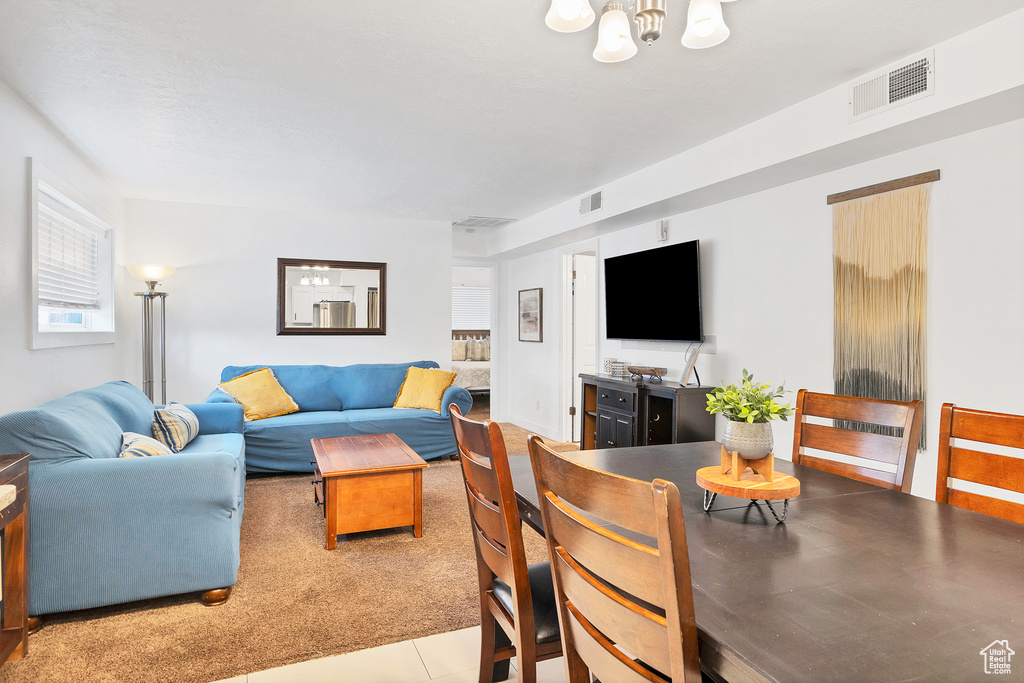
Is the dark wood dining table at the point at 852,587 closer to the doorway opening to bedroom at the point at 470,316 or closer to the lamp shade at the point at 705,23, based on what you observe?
the lamp shade at the point at 705,23

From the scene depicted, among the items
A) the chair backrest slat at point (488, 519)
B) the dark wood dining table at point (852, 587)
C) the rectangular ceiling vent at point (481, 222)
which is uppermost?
the rectangular ceiling vent at point (481, 222)

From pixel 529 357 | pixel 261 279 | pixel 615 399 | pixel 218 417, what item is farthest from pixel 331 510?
pixel 529 357

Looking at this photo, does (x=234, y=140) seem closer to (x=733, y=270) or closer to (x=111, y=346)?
(x=111, y=346)

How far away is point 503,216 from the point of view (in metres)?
6.02

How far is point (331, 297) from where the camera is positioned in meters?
5.88

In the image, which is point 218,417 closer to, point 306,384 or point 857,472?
point 306,384

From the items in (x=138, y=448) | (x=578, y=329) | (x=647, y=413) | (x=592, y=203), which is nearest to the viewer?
(x=138, y=448)

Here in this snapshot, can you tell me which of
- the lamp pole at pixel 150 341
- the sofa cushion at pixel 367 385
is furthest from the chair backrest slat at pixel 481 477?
the lamp pole at pixel 150 341

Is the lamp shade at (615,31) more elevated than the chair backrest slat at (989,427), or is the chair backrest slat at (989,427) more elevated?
the lamp shade at (615,31)

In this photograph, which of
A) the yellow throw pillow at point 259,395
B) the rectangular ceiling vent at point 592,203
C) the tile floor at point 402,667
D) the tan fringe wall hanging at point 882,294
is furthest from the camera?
the yellow throw pillow at point 259,395

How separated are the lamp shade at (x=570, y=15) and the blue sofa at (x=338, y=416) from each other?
388 centimetres

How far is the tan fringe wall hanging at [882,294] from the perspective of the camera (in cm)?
286

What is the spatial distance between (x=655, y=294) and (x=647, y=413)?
0.97 m

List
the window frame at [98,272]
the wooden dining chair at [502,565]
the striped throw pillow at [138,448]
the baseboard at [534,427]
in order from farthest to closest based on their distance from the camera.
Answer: the baseboard at [534,427], the window frame at [98,272], the striped throw pillow at [138,448], the wooden dining chair at [502,565]
